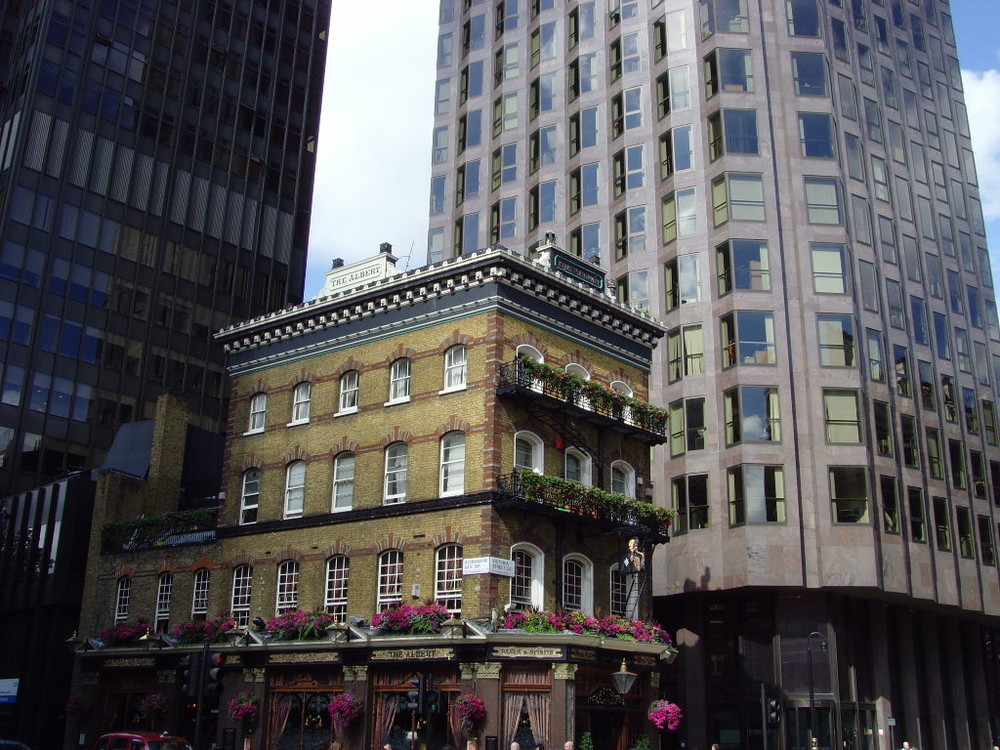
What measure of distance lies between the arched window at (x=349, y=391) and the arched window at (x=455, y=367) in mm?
3820

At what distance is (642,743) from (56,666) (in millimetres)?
25230

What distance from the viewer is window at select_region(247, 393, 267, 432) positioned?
128 feet

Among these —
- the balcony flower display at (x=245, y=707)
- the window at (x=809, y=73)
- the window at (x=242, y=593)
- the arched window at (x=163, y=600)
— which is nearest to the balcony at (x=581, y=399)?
the window at (x=242, y=593)

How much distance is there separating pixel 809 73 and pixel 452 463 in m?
32.2

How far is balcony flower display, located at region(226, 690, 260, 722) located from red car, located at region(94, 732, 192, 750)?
4.84 metres

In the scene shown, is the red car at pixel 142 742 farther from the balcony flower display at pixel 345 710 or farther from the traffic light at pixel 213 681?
the traffic light at pixel 213 681

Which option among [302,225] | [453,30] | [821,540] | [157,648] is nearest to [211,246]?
[302,225]

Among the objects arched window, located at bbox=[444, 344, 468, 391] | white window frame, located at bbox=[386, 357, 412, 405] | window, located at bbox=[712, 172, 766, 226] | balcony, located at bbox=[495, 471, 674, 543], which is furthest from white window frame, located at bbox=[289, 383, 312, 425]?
window, located at bbox=[712, 172, 766, 226]

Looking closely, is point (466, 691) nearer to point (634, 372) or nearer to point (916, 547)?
point (634, 372)

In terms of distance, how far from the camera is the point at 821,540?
45750mm

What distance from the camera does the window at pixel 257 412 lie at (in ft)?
128

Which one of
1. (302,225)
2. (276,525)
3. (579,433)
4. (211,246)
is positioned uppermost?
(302,225)

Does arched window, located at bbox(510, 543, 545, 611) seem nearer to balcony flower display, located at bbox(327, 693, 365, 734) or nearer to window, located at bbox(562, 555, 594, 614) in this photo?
window, located at bbox(562, 555, 594, 614)

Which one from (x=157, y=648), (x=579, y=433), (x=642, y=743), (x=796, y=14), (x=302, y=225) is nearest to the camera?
(x=642, y=743)
